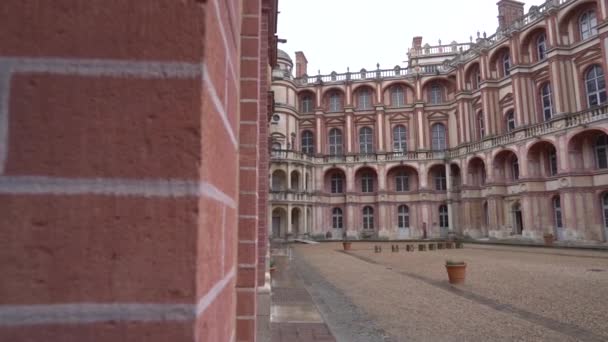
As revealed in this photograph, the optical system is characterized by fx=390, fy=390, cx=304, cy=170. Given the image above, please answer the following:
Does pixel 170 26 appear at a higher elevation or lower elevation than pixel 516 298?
higher

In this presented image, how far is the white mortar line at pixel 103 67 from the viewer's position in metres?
0.56

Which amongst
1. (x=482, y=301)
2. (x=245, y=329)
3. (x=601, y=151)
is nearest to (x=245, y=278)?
(x=245, y=329)

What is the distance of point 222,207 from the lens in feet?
2.50

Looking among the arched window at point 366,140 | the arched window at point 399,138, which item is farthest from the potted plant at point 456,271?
the arched window at point 366,140

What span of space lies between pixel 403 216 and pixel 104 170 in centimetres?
3997

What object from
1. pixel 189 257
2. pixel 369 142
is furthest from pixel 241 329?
pixel 369 142

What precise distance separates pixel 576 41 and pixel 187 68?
3449 cm

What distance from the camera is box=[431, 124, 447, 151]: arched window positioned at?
131 ft

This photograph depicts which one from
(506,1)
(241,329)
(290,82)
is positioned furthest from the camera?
(290,82)

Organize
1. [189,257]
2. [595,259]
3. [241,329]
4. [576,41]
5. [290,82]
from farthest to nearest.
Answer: [290,82] < [576,41] < [595,259] < [241,329] < [189,257]

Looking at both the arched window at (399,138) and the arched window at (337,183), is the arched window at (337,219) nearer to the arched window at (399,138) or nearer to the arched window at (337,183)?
the arched window at (337,183)

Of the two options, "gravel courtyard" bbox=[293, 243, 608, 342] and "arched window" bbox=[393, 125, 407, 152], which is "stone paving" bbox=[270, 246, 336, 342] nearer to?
"gravel courtyard" bbox=[293, 243, 608, 342]

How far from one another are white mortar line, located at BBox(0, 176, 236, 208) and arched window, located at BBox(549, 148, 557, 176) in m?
32.7

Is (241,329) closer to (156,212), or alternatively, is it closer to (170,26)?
(156,212)
